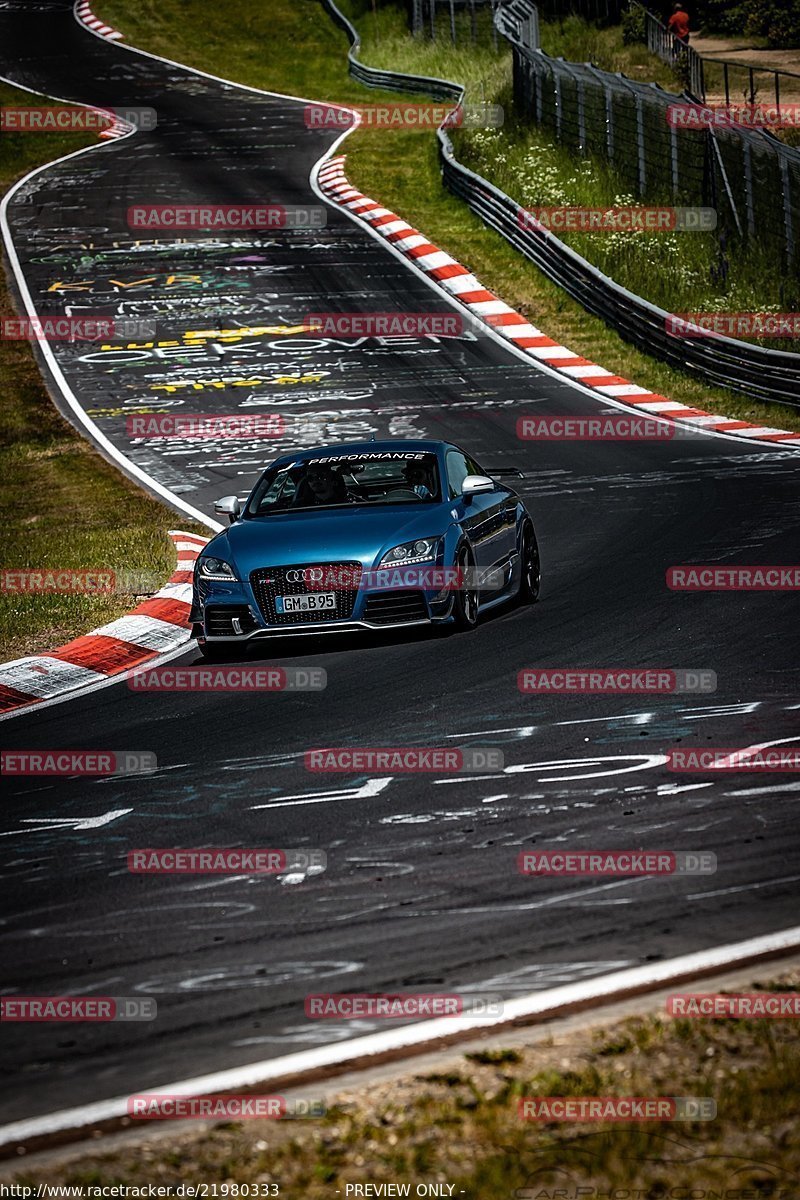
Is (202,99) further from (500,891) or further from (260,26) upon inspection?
(500,891)

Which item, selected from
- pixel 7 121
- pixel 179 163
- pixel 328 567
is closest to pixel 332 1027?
pixel 328 567

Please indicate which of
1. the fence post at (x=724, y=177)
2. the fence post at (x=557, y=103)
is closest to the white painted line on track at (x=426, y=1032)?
the fence post at (x=724, y=177)

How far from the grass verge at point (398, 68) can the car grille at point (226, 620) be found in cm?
1105

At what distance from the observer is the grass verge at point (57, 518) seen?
44.0 feet

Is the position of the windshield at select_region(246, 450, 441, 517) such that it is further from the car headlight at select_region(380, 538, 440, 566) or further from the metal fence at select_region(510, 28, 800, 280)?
the metal fence at select_region(510, 28, 800, 280)

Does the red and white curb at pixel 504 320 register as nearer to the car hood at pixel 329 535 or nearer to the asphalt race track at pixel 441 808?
the asphalt race track at pixel 441 808

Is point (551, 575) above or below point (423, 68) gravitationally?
below

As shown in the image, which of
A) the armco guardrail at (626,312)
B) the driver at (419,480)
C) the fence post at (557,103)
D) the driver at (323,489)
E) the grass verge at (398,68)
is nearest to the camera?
the driver at (419,480)

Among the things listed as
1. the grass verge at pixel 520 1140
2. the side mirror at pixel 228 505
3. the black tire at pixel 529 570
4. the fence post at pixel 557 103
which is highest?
the fence post at pixel 557 103

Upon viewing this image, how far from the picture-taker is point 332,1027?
16.3ft

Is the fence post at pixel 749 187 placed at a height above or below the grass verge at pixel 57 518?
above

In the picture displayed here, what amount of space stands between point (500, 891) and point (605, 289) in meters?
20.6

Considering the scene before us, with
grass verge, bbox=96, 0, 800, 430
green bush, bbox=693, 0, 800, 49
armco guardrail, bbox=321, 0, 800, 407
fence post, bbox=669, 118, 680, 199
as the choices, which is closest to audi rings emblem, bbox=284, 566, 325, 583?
grass verge, bbox=96, 0, 800, 430

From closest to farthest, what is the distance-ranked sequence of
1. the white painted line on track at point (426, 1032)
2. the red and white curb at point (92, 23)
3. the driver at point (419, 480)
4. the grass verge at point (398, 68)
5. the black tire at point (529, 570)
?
the white painted line on track at point (426, 1032)
the driver at point (419, 480)
the black tire at point (529, 570)
the grass verge at point (398, 68)
the red and white curb at point (92, 23)
